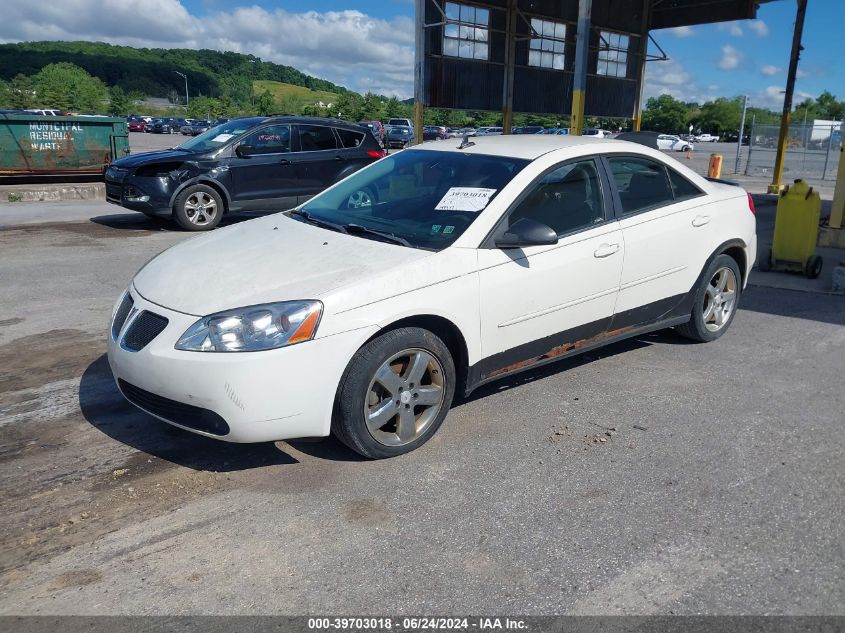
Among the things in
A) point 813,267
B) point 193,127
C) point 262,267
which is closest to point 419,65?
point 813,267

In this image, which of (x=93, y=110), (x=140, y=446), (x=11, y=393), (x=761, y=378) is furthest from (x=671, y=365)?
(x=93, y=110)

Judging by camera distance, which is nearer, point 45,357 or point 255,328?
point 255,328

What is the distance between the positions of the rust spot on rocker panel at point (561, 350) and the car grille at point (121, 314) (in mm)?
2010

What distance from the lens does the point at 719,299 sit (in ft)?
18.9

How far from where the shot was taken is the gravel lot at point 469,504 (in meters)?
2.78

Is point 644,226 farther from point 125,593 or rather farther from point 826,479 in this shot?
point 125,593

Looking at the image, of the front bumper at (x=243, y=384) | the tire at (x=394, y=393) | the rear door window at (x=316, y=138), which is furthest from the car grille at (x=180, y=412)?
the rear door window at (x=316, y=138)

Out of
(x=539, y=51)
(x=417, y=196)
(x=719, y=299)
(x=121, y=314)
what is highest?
(x=539, y=51)

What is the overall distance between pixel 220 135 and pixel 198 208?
1.25 meters

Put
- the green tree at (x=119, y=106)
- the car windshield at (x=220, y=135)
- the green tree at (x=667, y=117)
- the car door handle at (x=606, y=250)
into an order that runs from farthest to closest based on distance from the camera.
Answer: the green tree at (x=667, y=117) < the green tree at (x=119, y=106) < the car windshield at (x=220, y=135) < the car door handle at (x=606, y=250)

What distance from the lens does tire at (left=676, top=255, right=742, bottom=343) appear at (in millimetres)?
5535

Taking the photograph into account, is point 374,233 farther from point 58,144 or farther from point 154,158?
point 58,144

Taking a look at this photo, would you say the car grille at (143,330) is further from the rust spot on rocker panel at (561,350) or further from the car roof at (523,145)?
the car roof at (523,145)

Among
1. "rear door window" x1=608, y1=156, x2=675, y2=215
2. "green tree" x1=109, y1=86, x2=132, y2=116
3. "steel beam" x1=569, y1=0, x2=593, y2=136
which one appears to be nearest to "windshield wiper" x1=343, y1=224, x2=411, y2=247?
"rear door window" x1=608, y1=156, x2=675, y2=215
